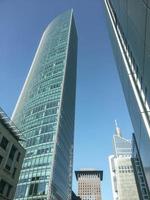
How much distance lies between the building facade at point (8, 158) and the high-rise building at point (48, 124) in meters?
36.5

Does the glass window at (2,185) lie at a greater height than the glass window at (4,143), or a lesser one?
lesser

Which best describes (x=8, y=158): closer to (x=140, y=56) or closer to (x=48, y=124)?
(x=140, y=56)

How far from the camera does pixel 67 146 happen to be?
334 ft

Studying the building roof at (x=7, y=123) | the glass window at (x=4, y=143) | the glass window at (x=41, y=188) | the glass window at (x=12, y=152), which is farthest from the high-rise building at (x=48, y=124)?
the glass window at (x=4, y=143)

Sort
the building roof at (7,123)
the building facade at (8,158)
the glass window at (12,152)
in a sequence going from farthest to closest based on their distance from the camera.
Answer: the glass window at (12,152)
the building roof at (7,123)
the building facade at (8,158)

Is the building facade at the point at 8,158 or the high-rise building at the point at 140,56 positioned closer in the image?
the high-rise building at the point at 140,56

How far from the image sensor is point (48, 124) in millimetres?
94000

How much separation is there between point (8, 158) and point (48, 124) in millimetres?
60565

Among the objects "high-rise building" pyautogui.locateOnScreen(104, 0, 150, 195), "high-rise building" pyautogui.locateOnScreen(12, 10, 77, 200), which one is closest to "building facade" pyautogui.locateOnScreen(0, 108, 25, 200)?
"high-rise building" pyautogui.locateOnScreen(104, 0, 150, 195)

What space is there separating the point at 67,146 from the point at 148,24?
325 feet

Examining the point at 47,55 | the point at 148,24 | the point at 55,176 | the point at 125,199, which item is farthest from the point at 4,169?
the point at 125,199

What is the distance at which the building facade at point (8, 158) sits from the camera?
31.6 metres

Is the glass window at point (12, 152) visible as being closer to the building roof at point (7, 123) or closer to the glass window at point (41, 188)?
the building roof at point (7, 123)

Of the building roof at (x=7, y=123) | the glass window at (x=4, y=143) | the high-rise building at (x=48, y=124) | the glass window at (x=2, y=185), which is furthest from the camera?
the high-rise building at (x=48, y=124)
